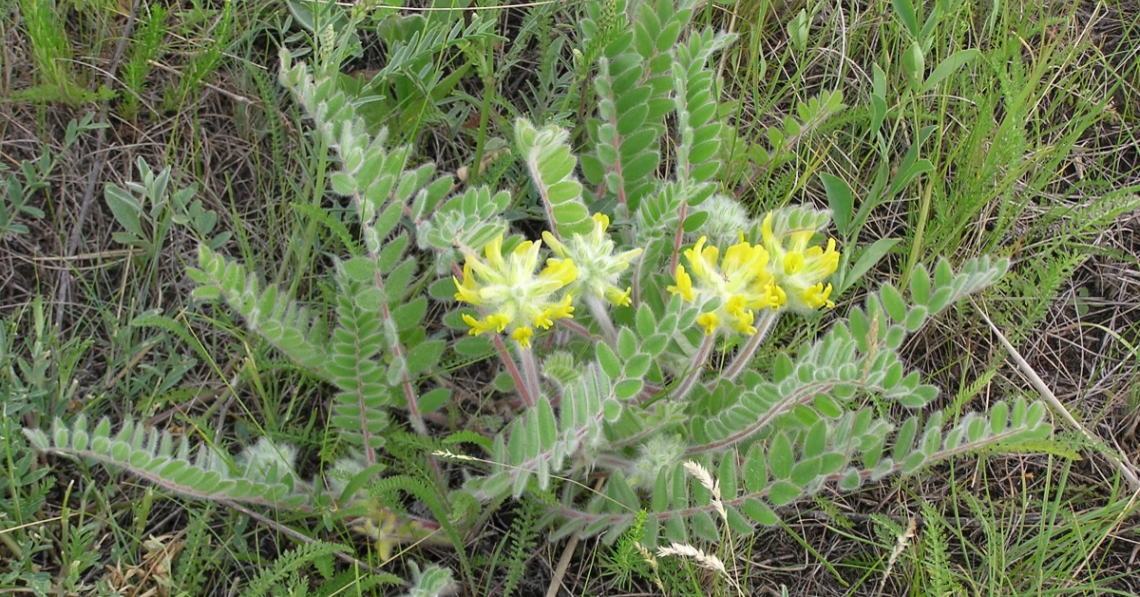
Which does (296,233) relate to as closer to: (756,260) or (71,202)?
(71,202)

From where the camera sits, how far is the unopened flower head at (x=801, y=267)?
2.24 meters

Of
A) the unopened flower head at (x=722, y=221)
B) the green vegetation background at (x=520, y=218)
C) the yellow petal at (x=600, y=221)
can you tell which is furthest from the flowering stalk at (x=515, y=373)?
the unopened flower head at (x=722, y=221)

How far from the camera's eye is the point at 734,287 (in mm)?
2221

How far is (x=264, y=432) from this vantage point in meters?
2.72

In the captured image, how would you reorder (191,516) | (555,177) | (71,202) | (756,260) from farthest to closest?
(71,202)
(191,516)
(555,177)
(756,260)

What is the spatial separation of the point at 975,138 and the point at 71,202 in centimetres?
282

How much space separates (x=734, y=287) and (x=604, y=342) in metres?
0.35

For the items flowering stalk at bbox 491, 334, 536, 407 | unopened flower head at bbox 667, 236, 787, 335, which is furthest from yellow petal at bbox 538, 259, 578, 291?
flowering stalk at bbox 491, 334, 536, 407

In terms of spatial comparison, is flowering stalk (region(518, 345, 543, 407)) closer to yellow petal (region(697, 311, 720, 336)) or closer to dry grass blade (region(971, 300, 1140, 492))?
yellow petal (region(697, 311, 720, 336))

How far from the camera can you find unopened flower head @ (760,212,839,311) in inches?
88.2

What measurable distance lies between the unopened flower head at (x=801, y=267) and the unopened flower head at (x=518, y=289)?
483 mm

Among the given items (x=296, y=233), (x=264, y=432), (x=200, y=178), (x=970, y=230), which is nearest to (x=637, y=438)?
(x=264, y=432)

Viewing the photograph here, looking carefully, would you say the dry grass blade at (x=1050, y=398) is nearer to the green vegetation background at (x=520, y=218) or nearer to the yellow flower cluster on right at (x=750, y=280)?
the green vegetation background at (x=520, y=218)

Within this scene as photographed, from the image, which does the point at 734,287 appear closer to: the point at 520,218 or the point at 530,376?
the point at 530,376
